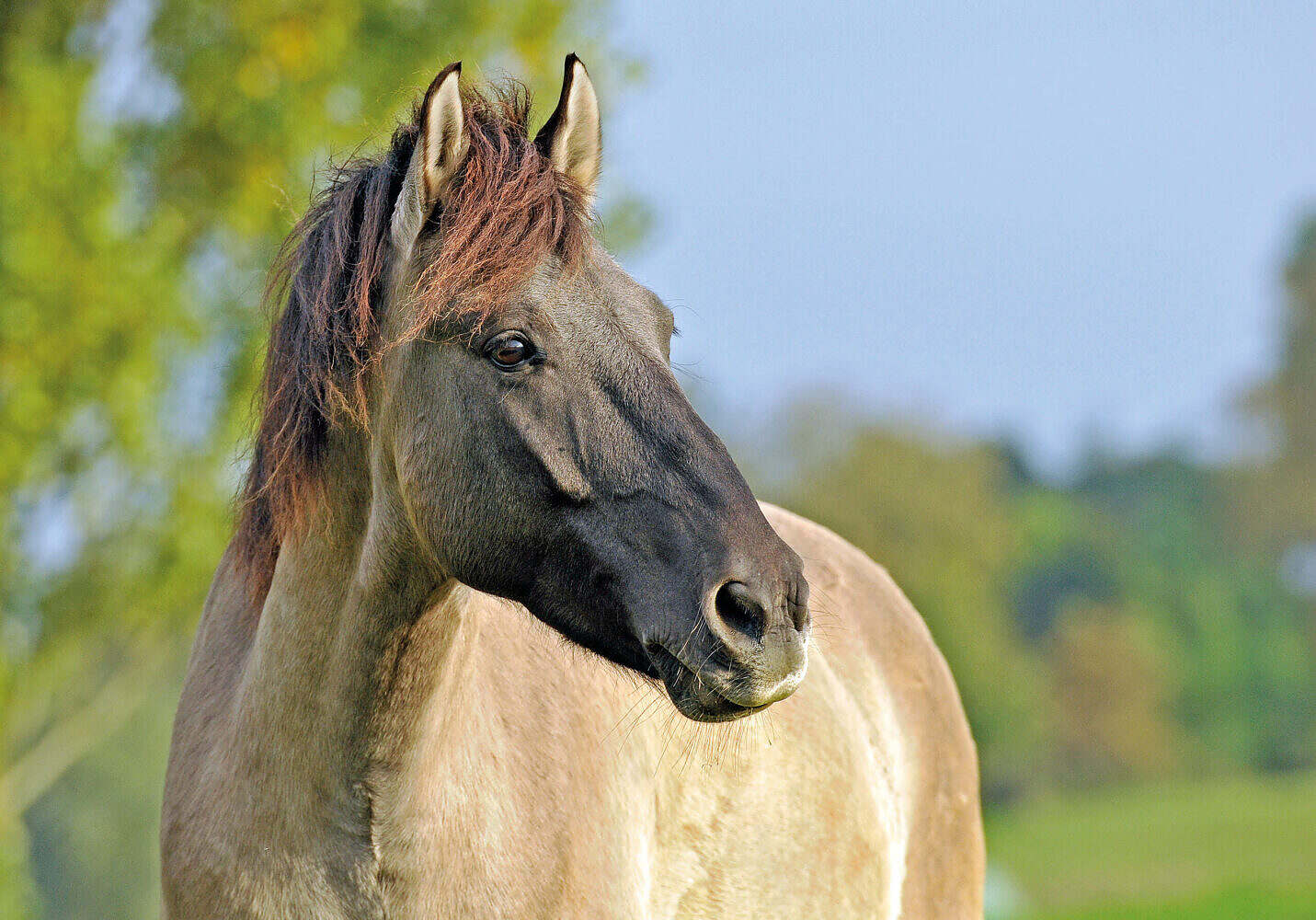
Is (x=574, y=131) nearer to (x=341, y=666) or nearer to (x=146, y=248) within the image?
(x=341, y=666)

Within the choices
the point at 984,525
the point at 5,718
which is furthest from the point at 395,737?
the point at 984,525

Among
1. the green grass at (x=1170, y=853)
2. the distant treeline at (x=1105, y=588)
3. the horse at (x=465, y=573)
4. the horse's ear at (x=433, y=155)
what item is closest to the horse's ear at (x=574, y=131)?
the horse at (x=465, y=573)

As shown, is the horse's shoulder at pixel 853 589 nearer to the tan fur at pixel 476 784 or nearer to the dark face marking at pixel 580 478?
the tan fur at pixel 476 784

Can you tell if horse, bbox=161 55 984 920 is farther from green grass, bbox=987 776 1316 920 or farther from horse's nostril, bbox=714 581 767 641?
green grass, bbox=987 776 1316 920

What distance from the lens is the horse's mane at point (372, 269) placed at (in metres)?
2.98

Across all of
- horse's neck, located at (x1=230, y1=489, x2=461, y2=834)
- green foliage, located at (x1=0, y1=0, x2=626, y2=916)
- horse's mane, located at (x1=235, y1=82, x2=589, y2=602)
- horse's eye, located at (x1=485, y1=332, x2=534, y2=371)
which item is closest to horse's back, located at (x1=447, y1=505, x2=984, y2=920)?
horse's neck, located at (x1=230, y1=489, x2=461, y2=834)

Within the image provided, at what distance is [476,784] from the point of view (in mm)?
3268

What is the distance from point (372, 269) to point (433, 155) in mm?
294

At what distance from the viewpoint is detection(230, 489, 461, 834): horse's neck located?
3121 millimetres

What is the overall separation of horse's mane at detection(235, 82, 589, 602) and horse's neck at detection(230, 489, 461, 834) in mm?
163

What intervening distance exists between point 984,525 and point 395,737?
51.7m

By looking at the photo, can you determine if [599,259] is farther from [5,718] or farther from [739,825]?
[5,718]

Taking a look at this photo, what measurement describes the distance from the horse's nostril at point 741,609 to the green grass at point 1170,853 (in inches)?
866

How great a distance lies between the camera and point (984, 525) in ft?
174
